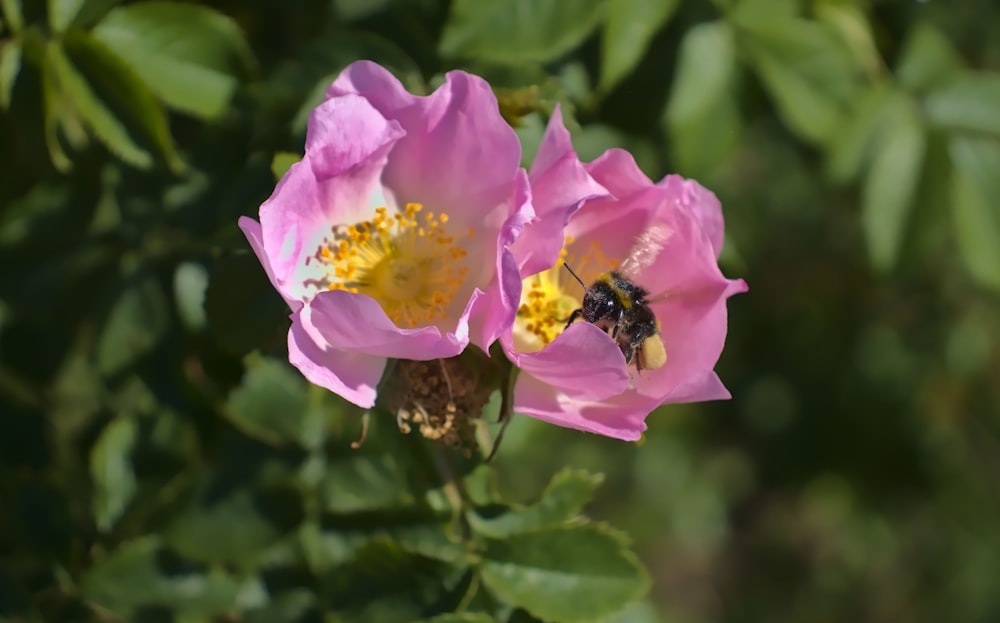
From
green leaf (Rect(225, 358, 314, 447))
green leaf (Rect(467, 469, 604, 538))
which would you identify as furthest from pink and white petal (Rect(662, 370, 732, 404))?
green leaf (Rect(225, 358, 314, 447))

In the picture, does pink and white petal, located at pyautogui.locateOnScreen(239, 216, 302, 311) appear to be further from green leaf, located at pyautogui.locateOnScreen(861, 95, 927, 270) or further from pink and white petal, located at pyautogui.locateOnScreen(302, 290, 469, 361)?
green leaf, located at pyautogui.locateOnScreen(861, 95, 927, 270)

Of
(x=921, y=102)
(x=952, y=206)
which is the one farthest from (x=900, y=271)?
(x=921, y=102)

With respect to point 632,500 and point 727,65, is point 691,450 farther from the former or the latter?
point 727,65

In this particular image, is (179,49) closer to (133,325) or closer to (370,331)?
(133,325)

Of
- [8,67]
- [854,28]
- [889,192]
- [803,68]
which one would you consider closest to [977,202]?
[889,192]

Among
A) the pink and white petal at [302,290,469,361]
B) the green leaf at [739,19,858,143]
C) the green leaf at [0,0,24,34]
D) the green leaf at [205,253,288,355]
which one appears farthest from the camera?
the green leaf at [739,19,858,143]
